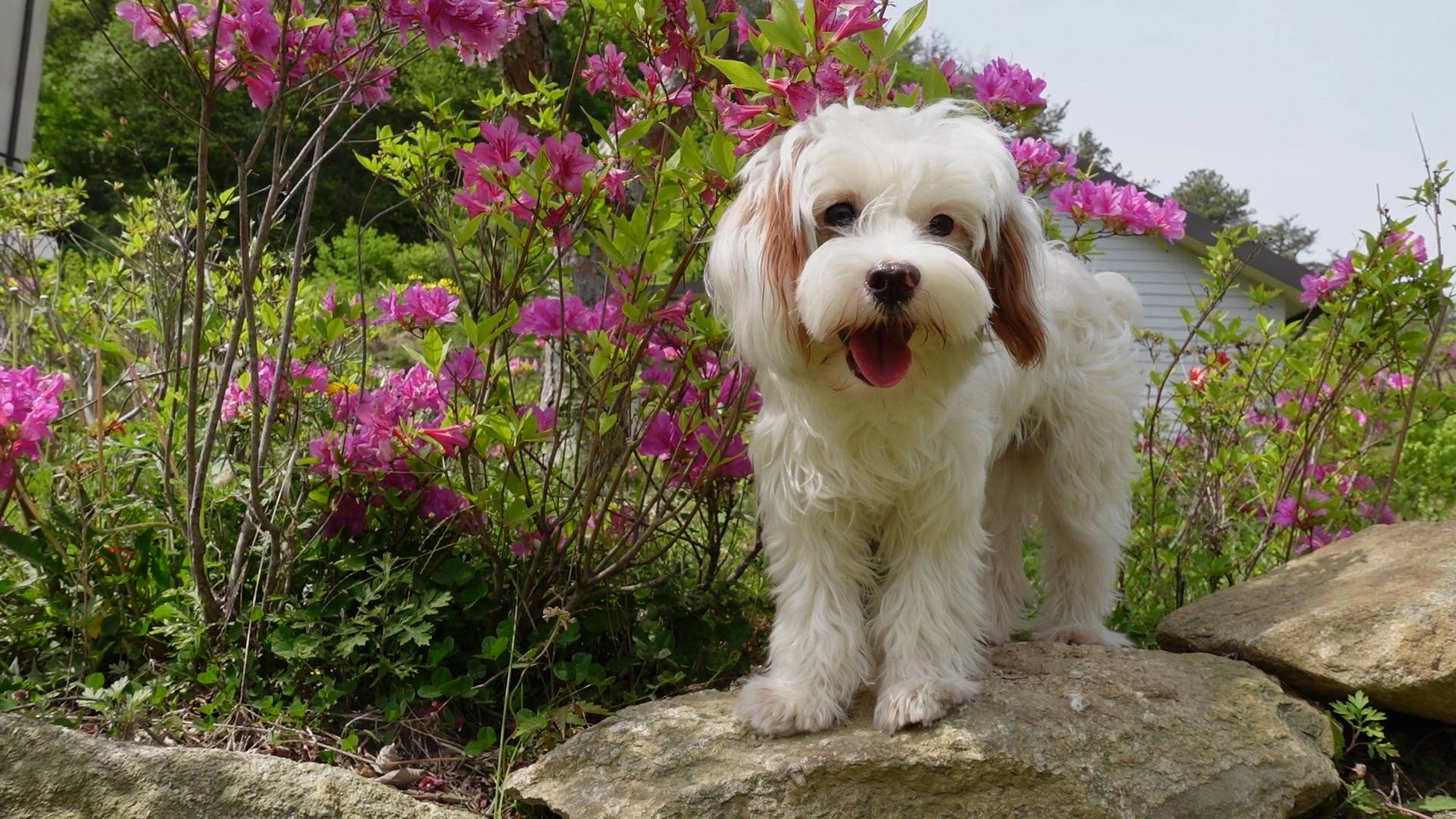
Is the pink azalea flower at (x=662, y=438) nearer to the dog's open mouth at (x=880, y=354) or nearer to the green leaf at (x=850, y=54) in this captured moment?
the dog's open mouth at (x=880, y=354)

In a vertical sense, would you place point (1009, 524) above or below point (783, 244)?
below

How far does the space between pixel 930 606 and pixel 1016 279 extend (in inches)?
33.3

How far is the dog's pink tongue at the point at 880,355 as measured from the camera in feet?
7.82

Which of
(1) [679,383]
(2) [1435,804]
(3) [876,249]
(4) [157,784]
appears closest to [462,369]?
(1) [679,383]

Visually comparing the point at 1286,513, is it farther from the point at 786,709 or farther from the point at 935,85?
the point at 786,709

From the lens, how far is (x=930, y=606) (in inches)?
110

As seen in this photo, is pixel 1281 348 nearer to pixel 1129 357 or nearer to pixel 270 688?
pixel 1129 357

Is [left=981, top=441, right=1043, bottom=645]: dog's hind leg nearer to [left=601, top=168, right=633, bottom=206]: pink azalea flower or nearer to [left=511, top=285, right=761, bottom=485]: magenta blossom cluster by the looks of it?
[left=511, top=285, right=761, bottom=485]: magenta blossom cluster

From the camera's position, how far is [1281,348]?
195 inches

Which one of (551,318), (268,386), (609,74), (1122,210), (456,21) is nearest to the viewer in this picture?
(456,21)

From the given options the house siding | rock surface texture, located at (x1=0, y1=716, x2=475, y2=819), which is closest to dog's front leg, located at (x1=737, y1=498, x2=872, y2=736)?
rock surface texture, located at (x1=0, y1=716, x2=475, y2=819)

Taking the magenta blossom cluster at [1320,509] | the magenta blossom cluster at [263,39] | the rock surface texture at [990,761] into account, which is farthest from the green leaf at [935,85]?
the magenta blossom cluster at [1320,509]

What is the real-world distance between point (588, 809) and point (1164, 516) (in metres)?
3.22

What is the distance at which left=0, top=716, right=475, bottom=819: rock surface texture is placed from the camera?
2.31 m
